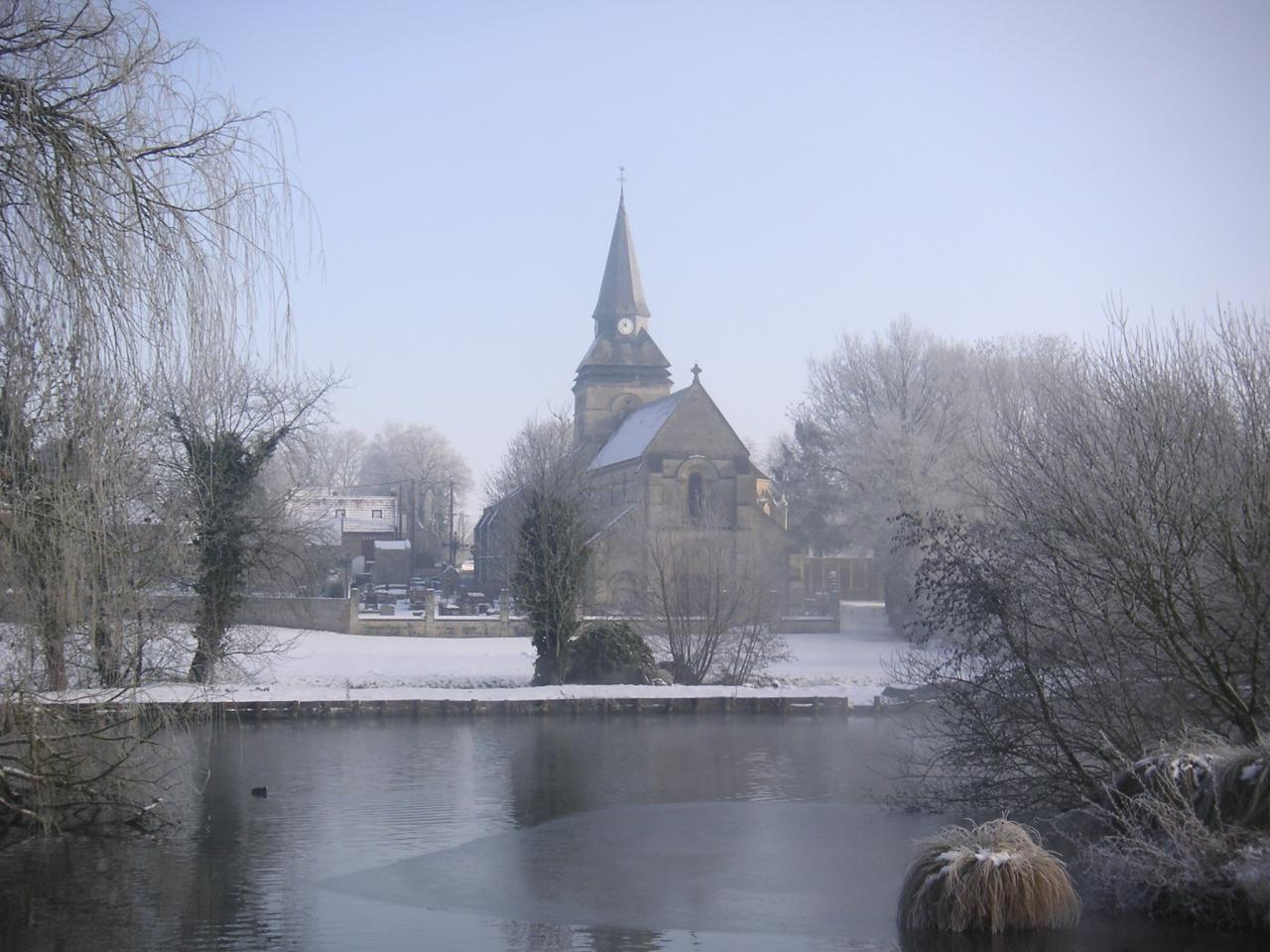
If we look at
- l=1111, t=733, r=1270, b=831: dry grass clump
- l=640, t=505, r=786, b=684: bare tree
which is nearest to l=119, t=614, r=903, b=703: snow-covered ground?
l=640, t=505, r=786, b=684: bare tree

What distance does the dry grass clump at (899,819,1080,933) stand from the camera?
9.98 metres

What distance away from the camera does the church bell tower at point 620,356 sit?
69.4 meters

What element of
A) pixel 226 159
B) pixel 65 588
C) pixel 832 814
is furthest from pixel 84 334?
pixel 832 814

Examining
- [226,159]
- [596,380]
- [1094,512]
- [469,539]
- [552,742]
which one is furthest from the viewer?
[469,539]

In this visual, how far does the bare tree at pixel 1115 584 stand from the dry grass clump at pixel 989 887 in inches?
123

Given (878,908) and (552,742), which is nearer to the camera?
(878,908)

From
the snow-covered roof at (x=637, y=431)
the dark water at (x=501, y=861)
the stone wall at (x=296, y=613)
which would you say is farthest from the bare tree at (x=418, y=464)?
the dark water at (x=501, y=861)

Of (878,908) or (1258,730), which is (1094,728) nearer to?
(1258,730)

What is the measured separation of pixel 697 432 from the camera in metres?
56.9

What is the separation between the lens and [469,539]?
364ft

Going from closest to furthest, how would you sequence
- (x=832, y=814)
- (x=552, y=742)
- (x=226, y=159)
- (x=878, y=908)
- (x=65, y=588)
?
(x=226, y=159)
(x=65, y=588)
(x=878, y=908)
(x=832, y=814)
(x=552, y=742)

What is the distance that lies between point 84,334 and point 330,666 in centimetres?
2722

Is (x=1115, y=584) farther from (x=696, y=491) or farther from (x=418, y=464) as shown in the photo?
(x=418, y=464)

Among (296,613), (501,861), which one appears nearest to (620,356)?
(296,613)
